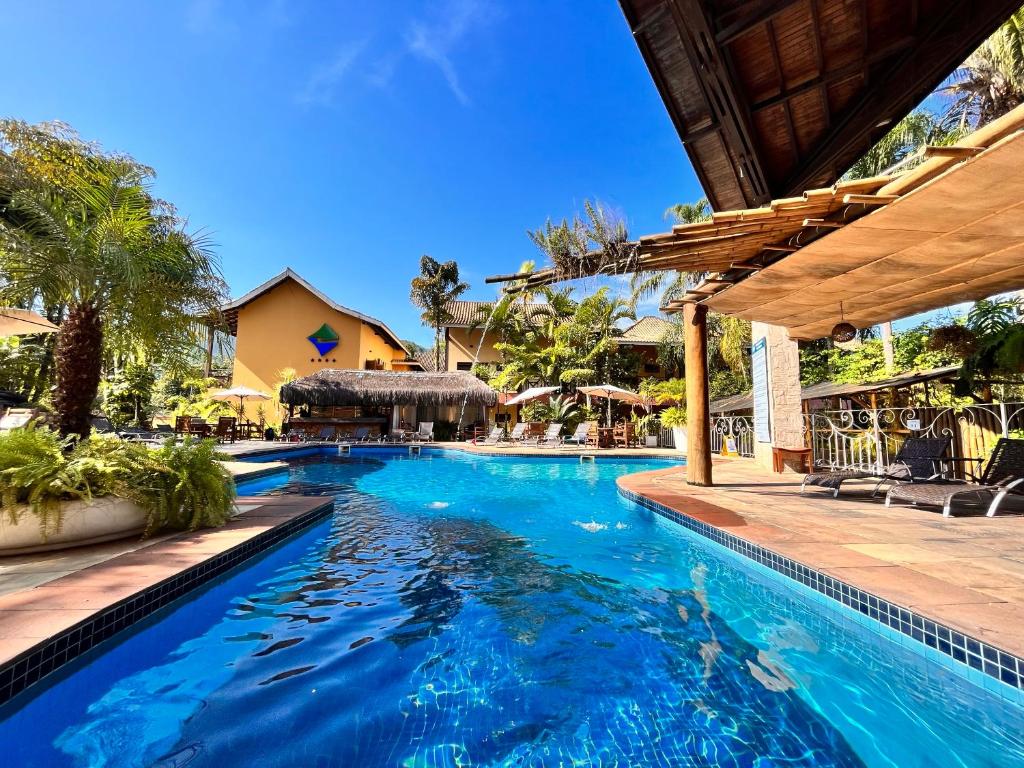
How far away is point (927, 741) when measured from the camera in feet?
7.29

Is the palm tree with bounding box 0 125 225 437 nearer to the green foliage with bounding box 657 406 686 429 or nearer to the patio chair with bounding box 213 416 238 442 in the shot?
the patio chair with bounding box 213 416 238 442

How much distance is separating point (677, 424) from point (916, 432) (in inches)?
345

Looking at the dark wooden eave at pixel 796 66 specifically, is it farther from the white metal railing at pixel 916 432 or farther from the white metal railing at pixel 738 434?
the white metal railing at pixel 738 434

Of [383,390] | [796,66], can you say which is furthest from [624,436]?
[796,66]

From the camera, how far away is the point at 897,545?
4094 mm

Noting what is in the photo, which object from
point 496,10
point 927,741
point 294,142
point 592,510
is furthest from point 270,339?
point 927,741

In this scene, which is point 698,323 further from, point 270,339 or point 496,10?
point 270,339

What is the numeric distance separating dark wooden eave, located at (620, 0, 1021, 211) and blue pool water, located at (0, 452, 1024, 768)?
15.0ft

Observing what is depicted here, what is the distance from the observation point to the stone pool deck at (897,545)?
2.75 metres

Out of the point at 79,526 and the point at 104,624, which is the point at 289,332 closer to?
the point at 79,526

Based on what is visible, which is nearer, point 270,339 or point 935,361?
point 935,361

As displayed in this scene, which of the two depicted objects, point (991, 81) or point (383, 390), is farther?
point (383, 390)

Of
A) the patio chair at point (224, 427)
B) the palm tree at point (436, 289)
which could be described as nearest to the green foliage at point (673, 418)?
the palm tree at point (436, 289)

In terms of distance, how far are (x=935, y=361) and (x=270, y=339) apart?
96.9 feet
